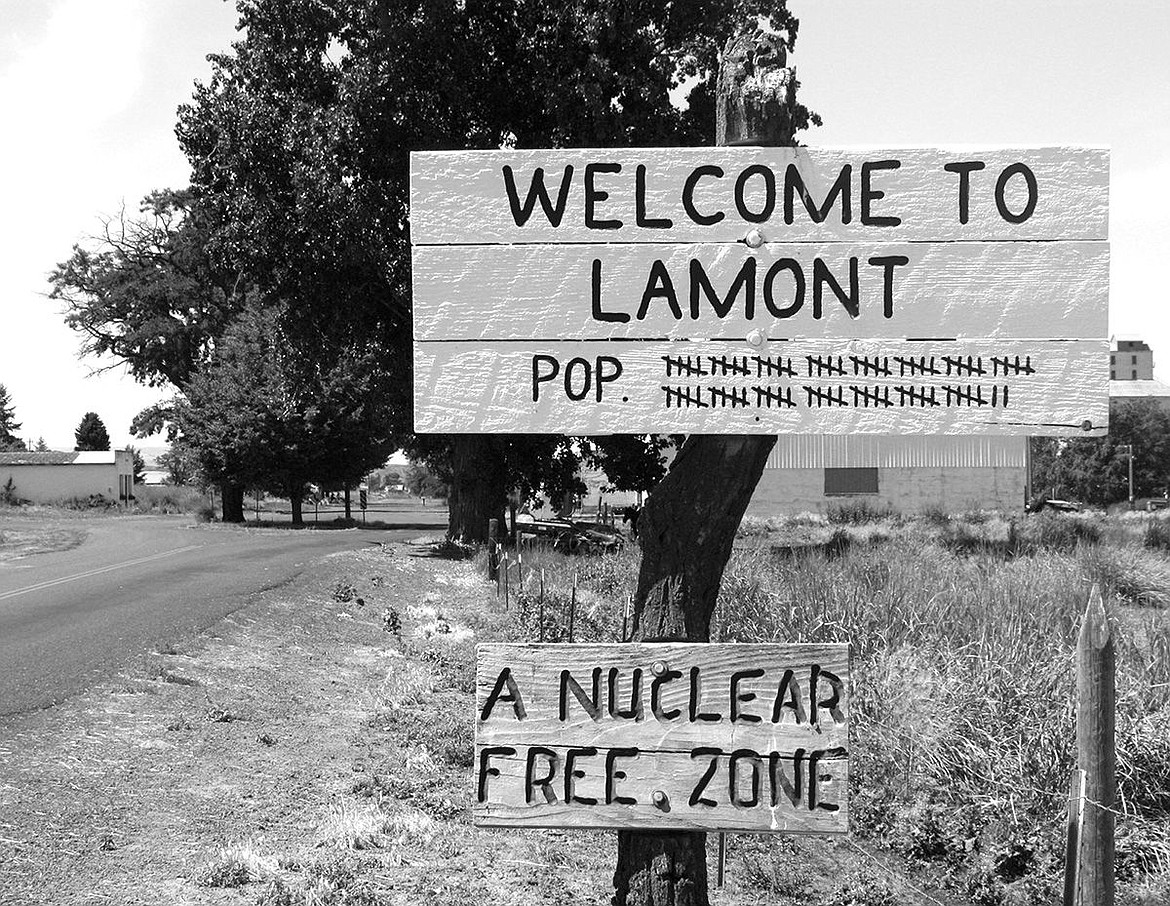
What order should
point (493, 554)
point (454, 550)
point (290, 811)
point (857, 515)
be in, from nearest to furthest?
1. point (290, 811)
2. point (493, 554)
3. point (454, 550)
4. point (857, 515)

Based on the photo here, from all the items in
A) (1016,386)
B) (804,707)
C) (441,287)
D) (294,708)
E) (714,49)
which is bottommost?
(294,708)

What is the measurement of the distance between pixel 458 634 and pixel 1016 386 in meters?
8.81

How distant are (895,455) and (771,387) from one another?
4505 centimetres

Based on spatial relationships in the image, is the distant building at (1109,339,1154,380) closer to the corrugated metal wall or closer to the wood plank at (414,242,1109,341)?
the corrugated metal wall

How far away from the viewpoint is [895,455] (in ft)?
150

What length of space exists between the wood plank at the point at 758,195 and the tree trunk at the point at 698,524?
18 cm

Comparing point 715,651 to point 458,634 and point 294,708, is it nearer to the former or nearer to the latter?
point 294,708

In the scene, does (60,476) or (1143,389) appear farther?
(1143,389)

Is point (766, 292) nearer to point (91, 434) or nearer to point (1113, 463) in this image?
point (1113, 463)

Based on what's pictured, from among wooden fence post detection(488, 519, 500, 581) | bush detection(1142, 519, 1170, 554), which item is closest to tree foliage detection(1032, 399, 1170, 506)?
bush detection(1142, 519, 1170, 554)

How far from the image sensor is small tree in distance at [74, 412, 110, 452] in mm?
107188

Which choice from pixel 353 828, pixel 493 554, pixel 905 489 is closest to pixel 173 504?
pixel 905 489

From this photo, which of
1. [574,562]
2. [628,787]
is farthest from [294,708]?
[574,562]

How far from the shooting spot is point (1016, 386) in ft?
8.65
